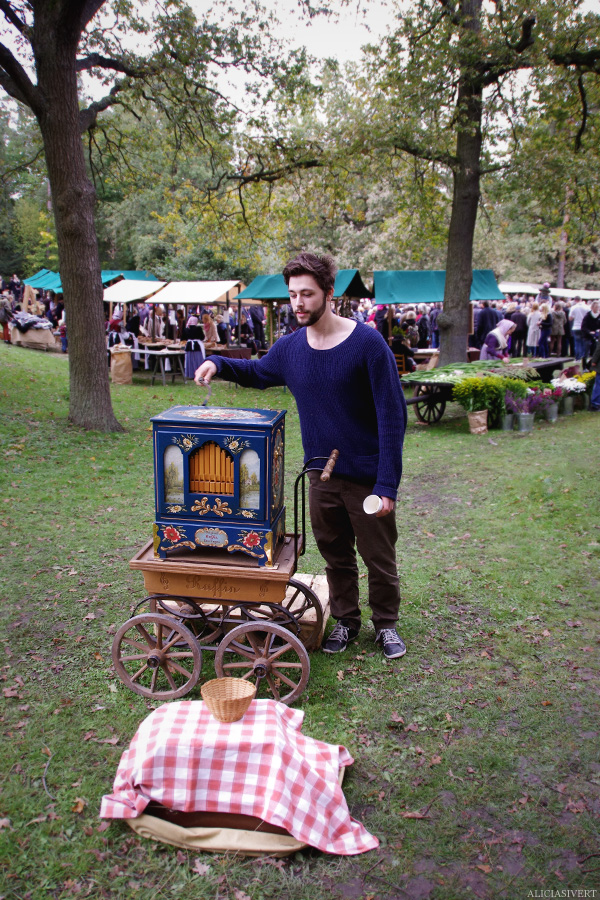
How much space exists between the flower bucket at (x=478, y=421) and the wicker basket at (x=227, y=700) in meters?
8.61

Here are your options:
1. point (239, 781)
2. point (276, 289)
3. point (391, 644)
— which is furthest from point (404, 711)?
point (276, 289)

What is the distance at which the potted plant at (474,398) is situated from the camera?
10375 mm

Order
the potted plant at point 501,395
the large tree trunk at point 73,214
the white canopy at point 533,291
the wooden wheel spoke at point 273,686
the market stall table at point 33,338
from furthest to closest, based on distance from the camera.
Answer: the white canopy at point 533,291 < the market stall table at point 33,338 < the potted plant at point 501,395 < the large tree trunk at point 73,214 < the wooden wheel spoke at point 273,686

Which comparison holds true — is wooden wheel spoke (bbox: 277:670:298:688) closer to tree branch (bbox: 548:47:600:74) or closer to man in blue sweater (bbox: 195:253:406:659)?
man in blue sweater (bbox: 195:253:406:659)

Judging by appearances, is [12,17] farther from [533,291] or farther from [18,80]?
[533,291]

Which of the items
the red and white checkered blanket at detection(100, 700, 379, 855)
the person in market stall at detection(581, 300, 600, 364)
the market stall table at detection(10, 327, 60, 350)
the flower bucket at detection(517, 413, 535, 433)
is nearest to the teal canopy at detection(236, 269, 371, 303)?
the person in market stall at detection(581, 300, 600, 364)

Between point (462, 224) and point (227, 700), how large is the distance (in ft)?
41.1

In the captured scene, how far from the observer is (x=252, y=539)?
3.24 meters

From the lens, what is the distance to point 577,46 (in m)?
11.4

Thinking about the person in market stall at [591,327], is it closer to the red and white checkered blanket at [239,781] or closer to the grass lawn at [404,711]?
the grass lawn at [404,711]

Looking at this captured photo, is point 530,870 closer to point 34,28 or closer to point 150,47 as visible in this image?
point 34,28

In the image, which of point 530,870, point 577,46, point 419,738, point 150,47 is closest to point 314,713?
point 419,738

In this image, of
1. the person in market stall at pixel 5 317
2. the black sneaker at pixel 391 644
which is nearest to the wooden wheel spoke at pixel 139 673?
the black sneaker at pixel 391 644

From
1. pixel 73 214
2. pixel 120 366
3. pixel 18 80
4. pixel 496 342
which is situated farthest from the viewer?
pixel 120 366
